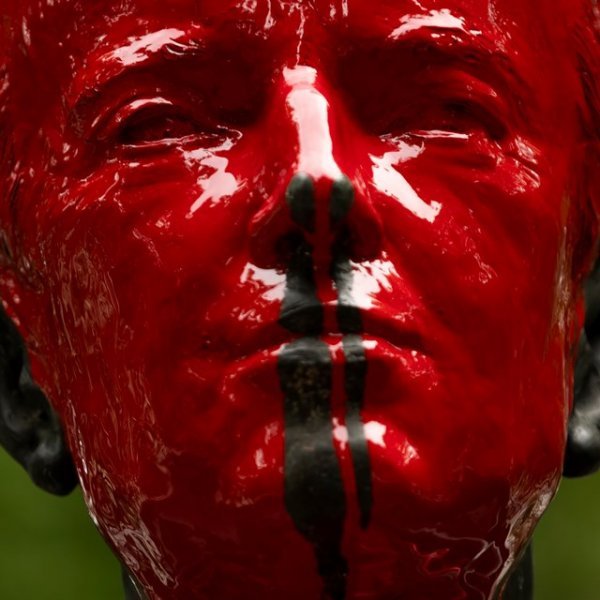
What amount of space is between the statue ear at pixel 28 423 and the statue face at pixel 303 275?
11 cm

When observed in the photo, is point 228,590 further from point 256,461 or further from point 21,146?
point 21,146

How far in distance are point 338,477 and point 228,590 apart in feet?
0.54

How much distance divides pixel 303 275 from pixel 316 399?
11 cm

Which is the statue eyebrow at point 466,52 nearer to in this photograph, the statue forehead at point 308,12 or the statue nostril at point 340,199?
the statue forehead at point 308,12

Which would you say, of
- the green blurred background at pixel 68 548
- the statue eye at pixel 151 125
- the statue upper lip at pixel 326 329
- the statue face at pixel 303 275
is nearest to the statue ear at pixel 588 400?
the statue face at pixel 303 275

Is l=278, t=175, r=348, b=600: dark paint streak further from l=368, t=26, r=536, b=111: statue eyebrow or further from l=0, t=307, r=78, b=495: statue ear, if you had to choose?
l=0, t=307, r=78, b=495: statue ear

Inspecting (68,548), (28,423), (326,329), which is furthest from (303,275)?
(68,548)

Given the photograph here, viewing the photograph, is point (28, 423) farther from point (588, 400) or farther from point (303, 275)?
point (588, 400)

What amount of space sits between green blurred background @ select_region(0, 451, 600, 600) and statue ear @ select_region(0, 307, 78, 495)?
1610 mm

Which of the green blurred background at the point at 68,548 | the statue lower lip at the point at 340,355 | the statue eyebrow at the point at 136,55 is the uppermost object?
the statue eyebrow at the point at 136,55

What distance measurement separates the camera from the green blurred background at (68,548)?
354 centimetres

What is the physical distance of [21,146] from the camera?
183 centimetres

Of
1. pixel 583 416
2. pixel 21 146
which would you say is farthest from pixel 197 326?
pixel 583 416

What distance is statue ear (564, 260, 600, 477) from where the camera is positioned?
6.40ft
